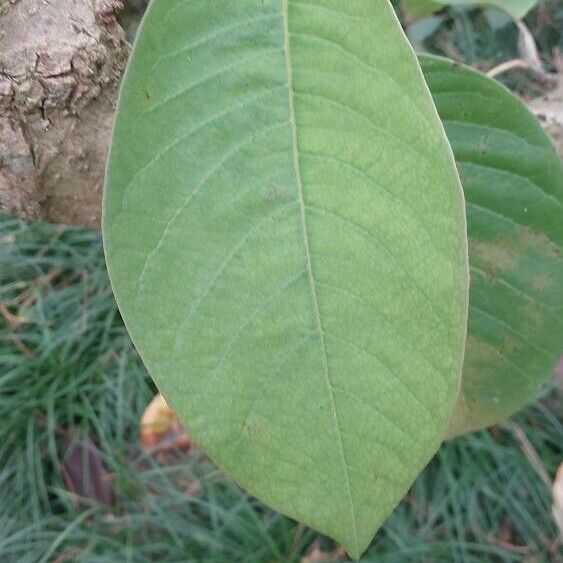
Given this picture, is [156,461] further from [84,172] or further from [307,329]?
[307,329]

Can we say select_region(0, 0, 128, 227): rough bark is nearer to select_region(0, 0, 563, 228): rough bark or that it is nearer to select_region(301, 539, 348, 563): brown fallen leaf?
select_region(0, 0, 563, 228): rough bark

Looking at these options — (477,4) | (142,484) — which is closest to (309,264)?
(477,4)

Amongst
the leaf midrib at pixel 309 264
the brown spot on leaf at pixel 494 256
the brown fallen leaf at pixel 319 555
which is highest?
the leaf midrib at pixel 309 264

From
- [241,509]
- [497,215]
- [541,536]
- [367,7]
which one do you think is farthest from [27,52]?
[541,536]

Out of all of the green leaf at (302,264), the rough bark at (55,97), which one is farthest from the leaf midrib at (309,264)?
the rough bark at (55,97)

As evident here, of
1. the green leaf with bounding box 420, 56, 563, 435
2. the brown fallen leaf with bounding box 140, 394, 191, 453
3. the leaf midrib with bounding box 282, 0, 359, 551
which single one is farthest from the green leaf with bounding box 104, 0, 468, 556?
the brown fallen leaf with bounding box 140, 394, 191, 453

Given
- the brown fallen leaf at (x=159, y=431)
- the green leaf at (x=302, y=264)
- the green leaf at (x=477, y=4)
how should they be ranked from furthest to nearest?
1. the brown fallen leaf at (x=159, y=431)
2. the green leaf at (x=477, y=4)
3. the green leaf at (x=302, y=264)

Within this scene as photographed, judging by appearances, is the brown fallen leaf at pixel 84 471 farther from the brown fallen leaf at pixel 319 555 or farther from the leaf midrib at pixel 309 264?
the leaf midrib at pixel 309 264
